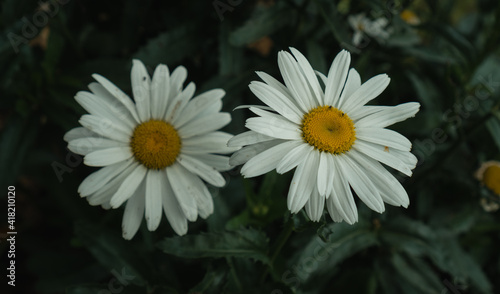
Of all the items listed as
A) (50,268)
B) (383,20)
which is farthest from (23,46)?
(383,20)

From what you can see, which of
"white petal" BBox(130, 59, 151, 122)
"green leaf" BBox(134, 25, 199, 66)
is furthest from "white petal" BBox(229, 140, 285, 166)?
"green leaf" BBox(134, 25, 199, 66)

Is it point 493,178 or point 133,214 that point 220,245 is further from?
point 493,178

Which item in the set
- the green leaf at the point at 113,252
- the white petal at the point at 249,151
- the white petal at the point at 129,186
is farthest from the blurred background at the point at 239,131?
the white petal at the point at 249,151

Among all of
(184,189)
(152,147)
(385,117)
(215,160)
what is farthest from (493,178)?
(152,147)

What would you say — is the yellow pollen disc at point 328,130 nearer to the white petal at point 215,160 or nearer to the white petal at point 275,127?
the white petal at point 275,127

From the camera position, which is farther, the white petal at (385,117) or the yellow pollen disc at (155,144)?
the yellow pollen disc at (155,144)

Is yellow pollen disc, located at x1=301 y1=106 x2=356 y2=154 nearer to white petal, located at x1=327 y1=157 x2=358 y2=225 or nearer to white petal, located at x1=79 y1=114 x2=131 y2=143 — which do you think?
white petal, located at x1=327 y1=157 x2=358 y2=225
